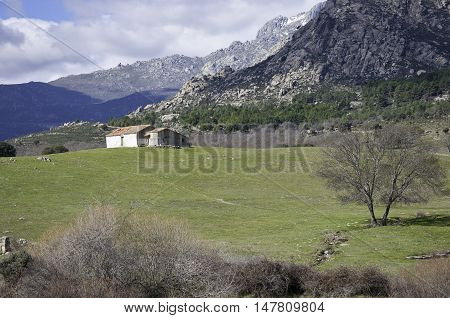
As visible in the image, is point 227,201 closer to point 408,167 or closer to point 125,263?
point 408,167

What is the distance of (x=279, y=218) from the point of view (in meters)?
50.5

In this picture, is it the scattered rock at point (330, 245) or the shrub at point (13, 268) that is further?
the scattered rock at point (330, 245)

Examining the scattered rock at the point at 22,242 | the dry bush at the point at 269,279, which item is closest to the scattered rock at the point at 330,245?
the dry bush at the point at 269,279

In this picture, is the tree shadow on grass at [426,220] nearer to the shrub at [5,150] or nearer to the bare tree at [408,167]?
the bare tree at [408,167]

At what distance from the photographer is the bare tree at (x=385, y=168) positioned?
4288cm

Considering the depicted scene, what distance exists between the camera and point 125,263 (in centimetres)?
2073

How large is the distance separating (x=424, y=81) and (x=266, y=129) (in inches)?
3290

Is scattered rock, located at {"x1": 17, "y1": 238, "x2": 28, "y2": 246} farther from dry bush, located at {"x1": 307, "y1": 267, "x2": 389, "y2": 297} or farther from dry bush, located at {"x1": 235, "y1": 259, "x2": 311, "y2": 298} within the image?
dry bush, located at {"x1": 307, "y1": 267, "x2": 389, "y2": 297}

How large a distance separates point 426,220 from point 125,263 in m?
34.1

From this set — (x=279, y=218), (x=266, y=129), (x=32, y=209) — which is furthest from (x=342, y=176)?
(x=266, y=129)

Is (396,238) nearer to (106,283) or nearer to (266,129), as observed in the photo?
(106,283)

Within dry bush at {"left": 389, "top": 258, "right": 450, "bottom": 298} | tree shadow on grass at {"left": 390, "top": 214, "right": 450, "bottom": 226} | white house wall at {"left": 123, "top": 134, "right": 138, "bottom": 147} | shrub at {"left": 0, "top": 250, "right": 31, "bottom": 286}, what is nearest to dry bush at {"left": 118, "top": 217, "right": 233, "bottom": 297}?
shrub at {"left": 0, "top": 250, "right": 31, "bottom": 286}

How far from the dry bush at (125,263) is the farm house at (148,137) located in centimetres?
7826

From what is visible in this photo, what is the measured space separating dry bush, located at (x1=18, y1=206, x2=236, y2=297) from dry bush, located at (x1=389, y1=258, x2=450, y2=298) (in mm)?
7297
